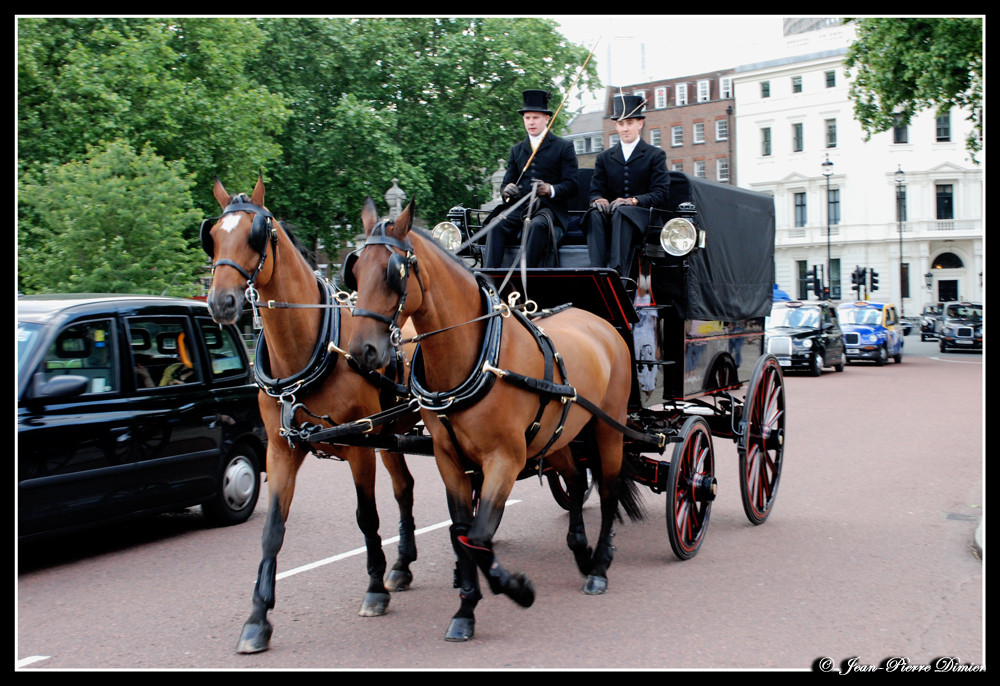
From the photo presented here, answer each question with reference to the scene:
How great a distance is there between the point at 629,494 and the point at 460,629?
8.27ft

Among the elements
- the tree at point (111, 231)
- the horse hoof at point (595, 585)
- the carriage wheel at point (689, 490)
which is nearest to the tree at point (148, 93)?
the tree at point (111, 231)

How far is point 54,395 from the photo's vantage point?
5828 millimetres

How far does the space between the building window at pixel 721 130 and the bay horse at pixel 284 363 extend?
65.6m

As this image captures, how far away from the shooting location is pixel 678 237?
6754mm

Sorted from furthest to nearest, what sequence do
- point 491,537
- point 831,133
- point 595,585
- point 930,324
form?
point 831,133, point 930,324, point 595,585, point 491,537

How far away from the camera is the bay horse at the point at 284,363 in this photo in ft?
16.0

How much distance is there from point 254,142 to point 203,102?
2.03 metres

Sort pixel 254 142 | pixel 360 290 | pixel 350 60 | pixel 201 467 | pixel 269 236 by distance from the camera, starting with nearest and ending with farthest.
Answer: pixel 360 290, pixel 269 236, pixel 201 467, pixel 254 142, pixel 350 60

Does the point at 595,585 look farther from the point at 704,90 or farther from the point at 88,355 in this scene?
the point at 704,90

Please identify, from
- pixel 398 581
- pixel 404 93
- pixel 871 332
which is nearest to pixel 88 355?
pixel 398 581

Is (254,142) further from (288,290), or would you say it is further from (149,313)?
(288,290)

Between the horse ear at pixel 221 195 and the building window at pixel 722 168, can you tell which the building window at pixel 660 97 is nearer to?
the building window at pixel 722 168

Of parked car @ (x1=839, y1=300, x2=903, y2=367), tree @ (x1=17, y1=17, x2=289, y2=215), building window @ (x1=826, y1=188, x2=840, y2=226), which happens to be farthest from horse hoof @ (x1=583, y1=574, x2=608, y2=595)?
building window @ (x1=826, y1=188, x2=840, y2=226)

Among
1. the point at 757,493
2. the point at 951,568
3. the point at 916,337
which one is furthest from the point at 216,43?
the point at 916,337
